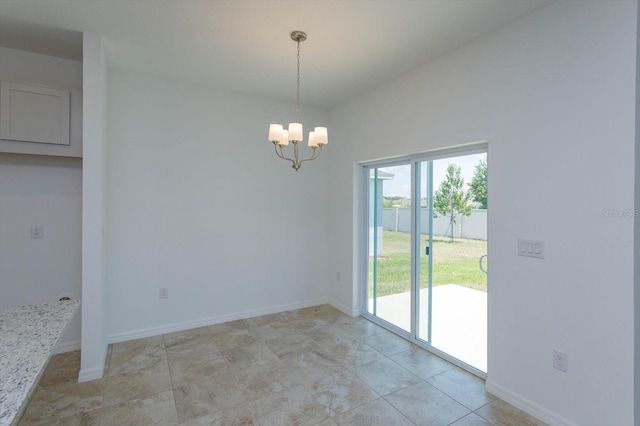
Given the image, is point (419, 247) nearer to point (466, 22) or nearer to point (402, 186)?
point (402, 186)

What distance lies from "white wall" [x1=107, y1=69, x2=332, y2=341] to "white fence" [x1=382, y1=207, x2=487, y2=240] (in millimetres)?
1181

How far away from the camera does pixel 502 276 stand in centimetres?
244

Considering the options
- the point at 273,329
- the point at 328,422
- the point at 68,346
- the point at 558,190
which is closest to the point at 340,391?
the point at 328,422

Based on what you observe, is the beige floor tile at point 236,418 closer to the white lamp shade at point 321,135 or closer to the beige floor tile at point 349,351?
the beige floor tile at point 349,351

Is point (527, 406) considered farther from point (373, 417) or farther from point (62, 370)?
point (62, 370)

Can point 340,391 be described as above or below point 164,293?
below

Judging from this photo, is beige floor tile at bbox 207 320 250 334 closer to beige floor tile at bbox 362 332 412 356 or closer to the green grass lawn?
beige floor tile at bbox 362 332 412 356

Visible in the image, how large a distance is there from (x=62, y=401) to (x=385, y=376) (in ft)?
8.18

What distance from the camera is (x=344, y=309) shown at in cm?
425

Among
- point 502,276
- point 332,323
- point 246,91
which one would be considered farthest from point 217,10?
point 332,323

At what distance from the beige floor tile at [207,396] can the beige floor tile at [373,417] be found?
781 mm

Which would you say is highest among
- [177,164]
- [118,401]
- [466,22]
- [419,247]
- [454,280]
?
[466,22]

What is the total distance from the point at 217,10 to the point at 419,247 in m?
2.77

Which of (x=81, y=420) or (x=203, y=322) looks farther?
(x=203, y=322)
